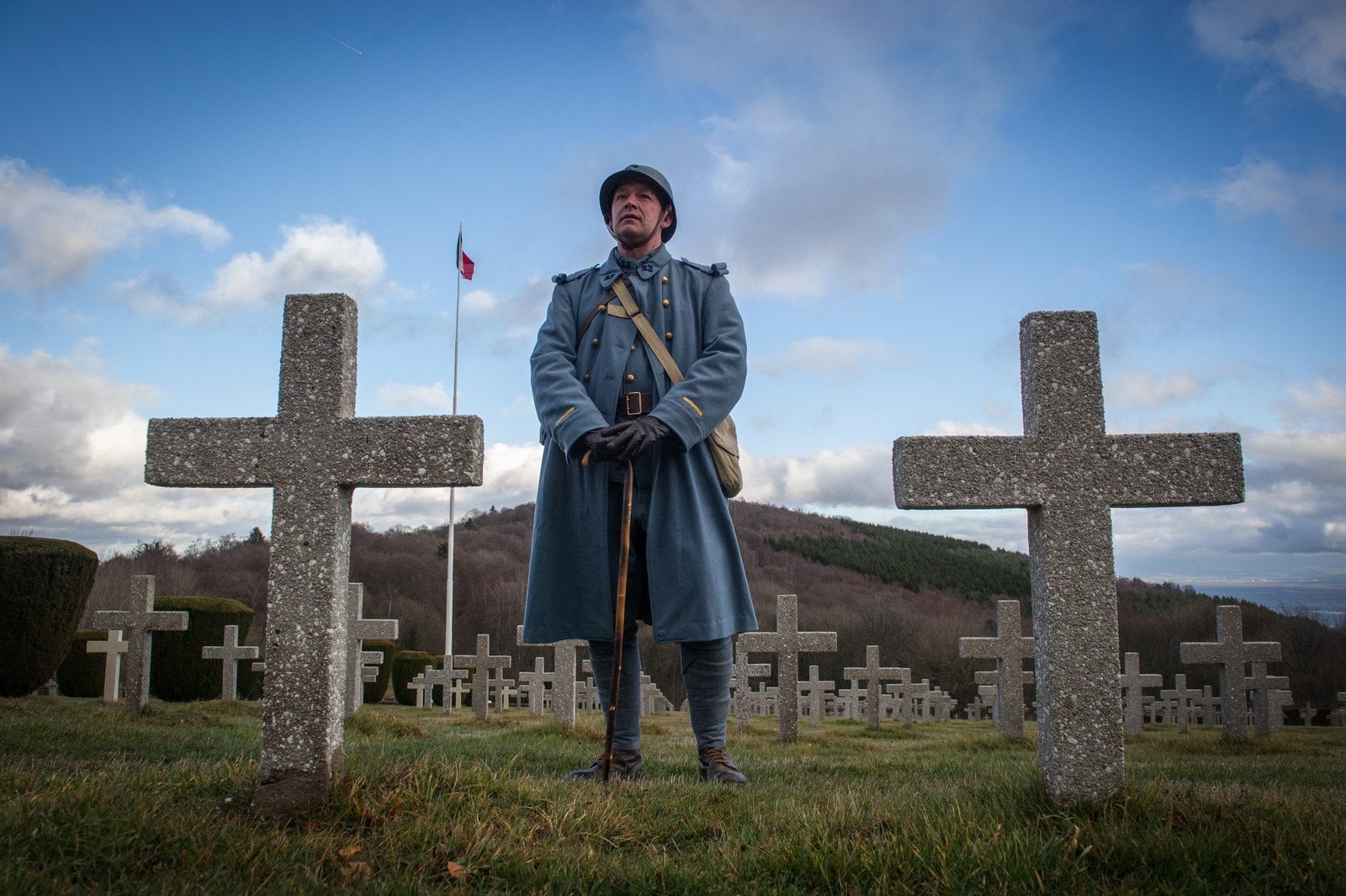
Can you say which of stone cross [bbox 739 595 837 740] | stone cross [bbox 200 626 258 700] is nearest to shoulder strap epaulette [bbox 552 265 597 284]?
stone cross [bbox 739 595 837 740]

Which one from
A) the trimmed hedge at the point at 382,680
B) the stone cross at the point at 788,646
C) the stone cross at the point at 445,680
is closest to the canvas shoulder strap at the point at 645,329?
the stone cross at the point at 788,646

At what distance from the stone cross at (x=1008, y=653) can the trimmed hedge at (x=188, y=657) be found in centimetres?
1471

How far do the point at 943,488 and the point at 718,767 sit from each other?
5.99 ft

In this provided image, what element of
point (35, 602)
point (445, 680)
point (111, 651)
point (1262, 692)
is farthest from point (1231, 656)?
point (111, 651)

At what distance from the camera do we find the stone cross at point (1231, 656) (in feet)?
36.7

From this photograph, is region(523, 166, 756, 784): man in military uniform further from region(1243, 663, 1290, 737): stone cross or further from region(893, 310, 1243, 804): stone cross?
region(1243, 663, 1290, 737): stone cross

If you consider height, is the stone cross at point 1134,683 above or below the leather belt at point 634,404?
below

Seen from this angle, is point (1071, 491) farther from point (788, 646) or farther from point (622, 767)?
point (788, 646)

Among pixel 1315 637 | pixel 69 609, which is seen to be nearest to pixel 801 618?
pixel 1315 637

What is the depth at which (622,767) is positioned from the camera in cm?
445

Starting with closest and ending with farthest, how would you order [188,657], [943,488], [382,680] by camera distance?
1. [943,488]
2. [188,657]
3. [382,680]

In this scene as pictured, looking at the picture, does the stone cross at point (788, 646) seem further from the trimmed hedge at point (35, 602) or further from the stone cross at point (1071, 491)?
the trimmed hedge at point (35, 602)

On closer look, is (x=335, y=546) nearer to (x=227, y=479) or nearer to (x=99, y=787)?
(x=227, y=479)

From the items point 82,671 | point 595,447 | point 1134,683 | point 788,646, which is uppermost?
point 595,447
